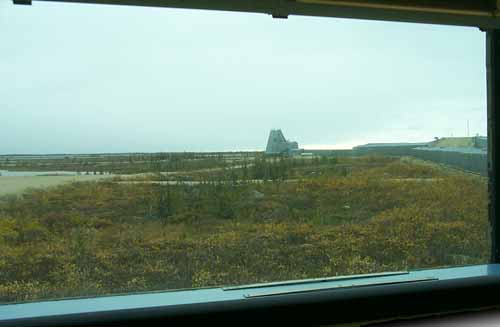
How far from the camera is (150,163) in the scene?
2145mm

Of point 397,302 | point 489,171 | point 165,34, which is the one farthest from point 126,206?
point 489,171

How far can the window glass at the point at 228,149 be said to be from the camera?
1.96 m

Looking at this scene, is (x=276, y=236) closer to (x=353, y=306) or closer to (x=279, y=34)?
(x=353, y=306)

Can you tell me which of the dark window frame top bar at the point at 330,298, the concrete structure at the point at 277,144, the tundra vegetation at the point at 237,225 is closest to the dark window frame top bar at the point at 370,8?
the dark window frame top bar at the point at 330,298

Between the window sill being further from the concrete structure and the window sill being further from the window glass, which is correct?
the concrete structure

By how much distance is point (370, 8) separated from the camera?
2.06 m

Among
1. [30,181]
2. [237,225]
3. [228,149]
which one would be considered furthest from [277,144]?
[30,181]

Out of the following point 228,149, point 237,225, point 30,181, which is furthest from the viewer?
point 228,149

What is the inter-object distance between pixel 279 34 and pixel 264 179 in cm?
70

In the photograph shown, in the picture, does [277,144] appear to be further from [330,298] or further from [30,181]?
[30,181]

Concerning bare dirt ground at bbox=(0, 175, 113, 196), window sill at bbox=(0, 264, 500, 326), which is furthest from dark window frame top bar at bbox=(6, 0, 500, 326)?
bare dirt ground at bbox=(0, 175, 113, 196)

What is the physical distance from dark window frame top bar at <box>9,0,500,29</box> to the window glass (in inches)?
6.3

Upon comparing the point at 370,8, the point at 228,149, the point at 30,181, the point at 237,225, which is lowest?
the point at 237,225

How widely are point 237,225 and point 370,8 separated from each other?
115 centimetres
